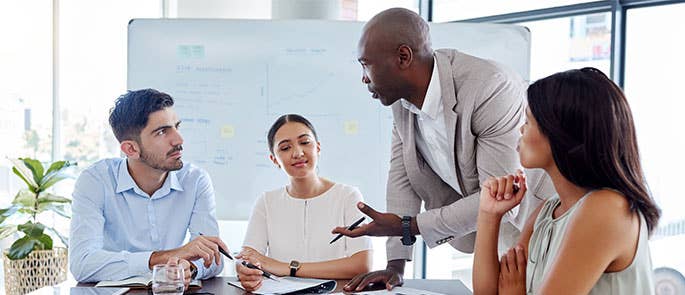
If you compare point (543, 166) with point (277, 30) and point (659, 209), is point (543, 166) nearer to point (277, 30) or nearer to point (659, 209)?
point (659, 209)

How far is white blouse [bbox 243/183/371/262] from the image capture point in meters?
2.77

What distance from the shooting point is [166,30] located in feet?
12.3

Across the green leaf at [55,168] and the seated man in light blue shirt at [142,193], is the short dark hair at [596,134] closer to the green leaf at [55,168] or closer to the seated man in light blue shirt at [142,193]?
the seated man in light blue shirt at [142,193]

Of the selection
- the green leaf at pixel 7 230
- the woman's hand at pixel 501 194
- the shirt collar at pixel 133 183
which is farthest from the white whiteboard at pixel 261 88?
the woman's hand at pixel 501 194

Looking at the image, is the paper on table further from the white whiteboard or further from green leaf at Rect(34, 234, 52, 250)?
green leaf at Rect(34, 234, 52, 250)

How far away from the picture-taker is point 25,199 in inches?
151

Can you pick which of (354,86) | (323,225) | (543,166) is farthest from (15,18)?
(543,166)

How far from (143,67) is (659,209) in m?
2.91

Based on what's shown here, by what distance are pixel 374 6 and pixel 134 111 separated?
2484 mm

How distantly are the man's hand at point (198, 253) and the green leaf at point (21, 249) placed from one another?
1.82m

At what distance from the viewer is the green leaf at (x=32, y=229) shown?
3.70m

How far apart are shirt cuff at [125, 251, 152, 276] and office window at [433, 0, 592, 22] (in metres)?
2.94

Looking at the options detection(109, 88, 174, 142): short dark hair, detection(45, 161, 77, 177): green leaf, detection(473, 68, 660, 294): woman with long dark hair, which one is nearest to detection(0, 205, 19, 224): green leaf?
detection(45, 161, 77, 177): green leaf

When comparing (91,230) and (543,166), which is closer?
(543,166)
